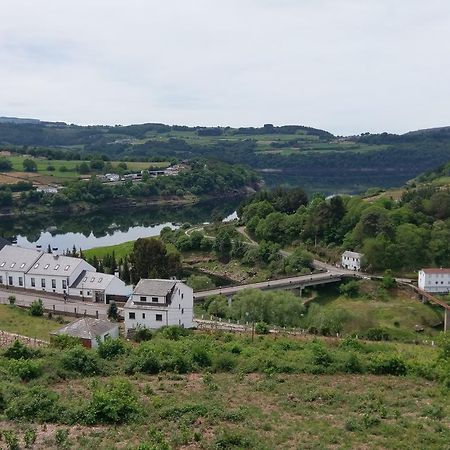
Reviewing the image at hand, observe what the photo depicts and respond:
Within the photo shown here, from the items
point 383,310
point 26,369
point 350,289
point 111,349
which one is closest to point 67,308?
point 111,349

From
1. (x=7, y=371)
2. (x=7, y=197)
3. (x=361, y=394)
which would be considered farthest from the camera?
(x=7, y=197)

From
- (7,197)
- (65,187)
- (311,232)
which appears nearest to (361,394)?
(311,232)

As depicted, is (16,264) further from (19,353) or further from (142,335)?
(19,353)

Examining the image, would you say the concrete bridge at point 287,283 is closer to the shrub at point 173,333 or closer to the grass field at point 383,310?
the grass field at point 383,310

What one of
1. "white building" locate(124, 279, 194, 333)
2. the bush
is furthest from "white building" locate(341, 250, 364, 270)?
the bush

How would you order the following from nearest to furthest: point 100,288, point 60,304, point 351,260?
point 60,304, point 100,288, point 351,260

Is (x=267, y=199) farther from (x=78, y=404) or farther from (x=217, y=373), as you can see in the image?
(x=78, y=404)

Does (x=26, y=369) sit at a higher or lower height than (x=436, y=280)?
higher
